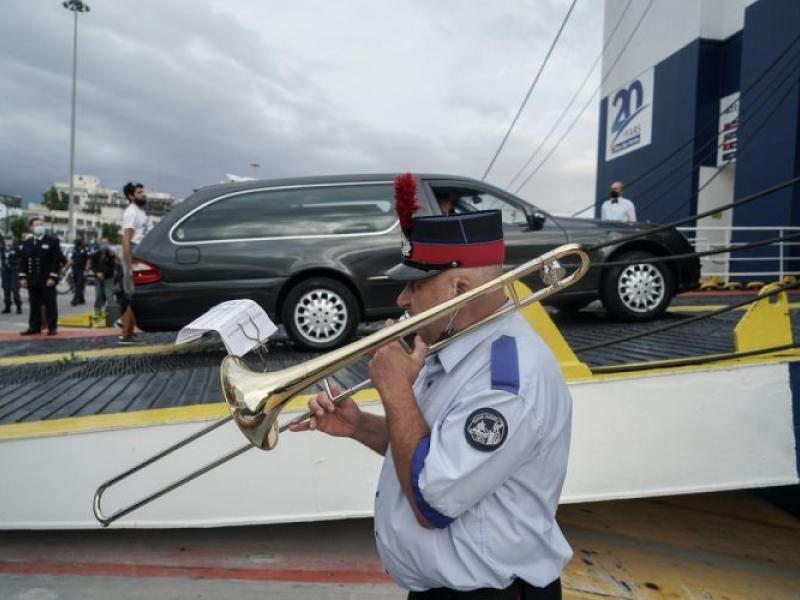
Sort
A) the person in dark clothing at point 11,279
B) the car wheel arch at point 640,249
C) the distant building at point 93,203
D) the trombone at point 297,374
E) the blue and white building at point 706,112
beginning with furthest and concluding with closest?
the distant building at point 93,203 < the person in dark clothing at point 11,279 < the blue and white building at point 706,112 < the car wheel arch at point 640,249 < the trombone at point 297,374

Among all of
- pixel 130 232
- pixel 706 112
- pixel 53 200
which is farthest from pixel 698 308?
pixel 53 200

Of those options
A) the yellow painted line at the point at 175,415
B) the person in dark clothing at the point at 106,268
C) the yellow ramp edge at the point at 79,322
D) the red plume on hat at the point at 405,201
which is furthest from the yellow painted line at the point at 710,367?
the person in dark clothing at the point at 106,268

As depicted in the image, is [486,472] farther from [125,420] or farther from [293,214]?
[293,214]

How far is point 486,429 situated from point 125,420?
217 cm

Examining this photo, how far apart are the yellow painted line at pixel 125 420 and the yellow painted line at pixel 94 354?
2269 millimetres

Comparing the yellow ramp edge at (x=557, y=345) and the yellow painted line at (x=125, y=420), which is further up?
→ the yellow ramp edge at (x=557, y=345)

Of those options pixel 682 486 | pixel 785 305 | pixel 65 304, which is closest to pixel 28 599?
pixel 682 486

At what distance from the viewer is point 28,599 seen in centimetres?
266

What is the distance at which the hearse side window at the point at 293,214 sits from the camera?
4.86 meters

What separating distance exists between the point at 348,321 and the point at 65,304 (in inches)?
589

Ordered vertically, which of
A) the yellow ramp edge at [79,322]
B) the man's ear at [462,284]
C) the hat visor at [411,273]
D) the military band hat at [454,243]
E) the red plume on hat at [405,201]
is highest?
the red plume on hat at [405,201]

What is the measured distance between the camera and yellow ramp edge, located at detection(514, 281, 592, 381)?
2.77 m

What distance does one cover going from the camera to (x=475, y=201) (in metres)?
5.18

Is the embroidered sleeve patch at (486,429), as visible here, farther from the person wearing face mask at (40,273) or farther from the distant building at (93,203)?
the distant building at (93,203)
